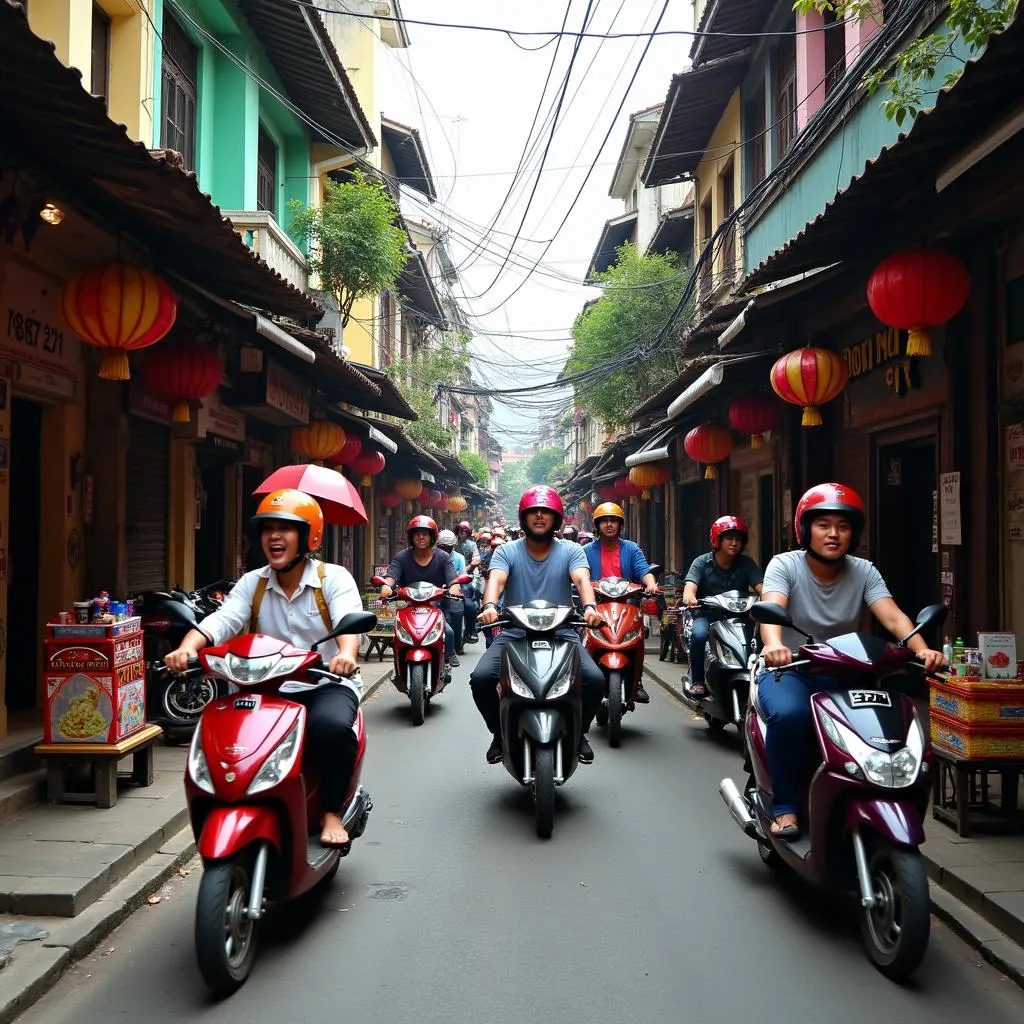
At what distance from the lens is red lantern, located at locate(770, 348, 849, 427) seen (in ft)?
30.0

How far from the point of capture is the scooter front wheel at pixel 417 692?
9.59 metres

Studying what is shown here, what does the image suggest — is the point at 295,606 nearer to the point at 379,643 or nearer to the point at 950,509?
the point at 950,509

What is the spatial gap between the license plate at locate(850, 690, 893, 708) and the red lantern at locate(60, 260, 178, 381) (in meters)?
5.14

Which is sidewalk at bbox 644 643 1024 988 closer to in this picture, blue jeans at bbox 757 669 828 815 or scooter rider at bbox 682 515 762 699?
blue jeans at bbox 757 669 828 815

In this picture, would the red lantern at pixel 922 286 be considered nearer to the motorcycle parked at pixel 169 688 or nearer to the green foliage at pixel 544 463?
the motorcycle parked at pixel 169 688

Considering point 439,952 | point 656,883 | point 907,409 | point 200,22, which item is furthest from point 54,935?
point 200,22

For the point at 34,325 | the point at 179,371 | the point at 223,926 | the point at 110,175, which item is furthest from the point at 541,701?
the point at 179,371

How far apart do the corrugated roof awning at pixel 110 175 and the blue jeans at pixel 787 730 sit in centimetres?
419

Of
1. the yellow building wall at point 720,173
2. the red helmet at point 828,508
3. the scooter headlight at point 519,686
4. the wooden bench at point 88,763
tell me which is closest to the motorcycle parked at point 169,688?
the wooden bench at point 88,763

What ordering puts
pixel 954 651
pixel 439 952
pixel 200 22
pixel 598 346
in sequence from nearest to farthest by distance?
pixel 439 952 < pixel 954 651 < pixel 200 22 < pixel 598 346

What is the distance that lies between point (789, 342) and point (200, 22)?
8795 millimetres

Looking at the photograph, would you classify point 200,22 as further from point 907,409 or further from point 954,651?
point 954,651

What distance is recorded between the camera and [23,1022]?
3.42 m

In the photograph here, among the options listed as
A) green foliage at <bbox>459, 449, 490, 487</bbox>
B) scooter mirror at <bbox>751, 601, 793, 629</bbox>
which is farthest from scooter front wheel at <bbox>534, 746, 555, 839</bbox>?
green foliage at <bbox>459, 449, 490, 487</bbox>
